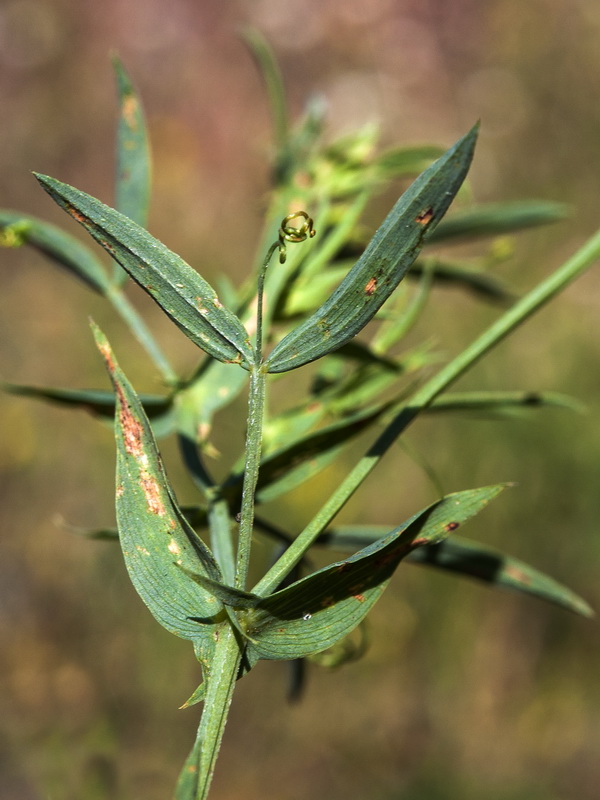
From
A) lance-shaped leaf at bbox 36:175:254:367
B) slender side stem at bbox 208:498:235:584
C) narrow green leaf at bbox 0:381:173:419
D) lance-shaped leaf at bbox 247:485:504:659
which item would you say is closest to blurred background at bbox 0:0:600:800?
narrow green leaf at bbox 0:381:173:419

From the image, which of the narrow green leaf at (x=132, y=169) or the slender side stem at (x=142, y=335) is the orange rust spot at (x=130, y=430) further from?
the narrow green leaf at (x=132, y=169)

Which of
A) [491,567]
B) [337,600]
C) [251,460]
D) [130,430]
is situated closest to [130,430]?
[130,430]

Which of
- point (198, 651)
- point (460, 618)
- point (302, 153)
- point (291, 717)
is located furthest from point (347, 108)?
point (198, 651)

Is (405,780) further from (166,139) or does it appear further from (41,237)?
(166,139)

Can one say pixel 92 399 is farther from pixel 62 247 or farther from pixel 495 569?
pixel 495 569

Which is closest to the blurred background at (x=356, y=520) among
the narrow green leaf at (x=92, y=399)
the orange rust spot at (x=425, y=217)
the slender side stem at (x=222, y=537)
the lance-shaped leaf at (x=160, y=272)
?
the narrow green leaf at (x=92, y=399)

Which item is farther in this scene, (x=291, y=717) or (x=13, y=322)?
(x=13, y=322)
